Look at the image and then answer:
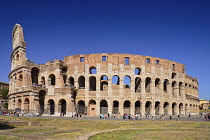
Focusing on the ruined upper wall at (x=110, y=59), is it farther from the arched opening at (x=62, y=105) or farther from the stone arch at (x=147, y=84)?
the arched opening at (x=62, y=105)

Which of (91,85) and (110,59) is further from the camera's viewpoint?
(91,85)

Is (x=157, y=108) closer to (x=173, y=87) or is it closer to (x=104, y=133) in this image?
(x=173, y=87)

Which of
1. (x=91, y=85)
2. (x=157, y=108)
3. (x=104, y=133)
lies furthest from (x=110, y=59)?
(x=104, y=133)

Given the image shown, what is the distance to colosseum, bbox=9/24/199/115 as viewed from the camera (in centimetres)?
3834

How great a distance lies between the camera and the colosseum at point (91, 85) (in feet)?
126

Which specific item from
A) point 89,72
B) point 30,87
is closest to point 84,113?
point 89,72

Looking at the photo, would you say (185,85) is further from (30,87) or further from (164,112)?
(30,87)

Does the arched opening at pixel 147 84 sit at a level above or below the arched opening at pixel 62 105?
above

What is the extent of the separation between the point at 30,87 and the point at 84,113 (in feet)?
34.7

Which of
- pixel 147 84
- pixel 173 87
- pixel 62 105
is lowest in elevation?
pixel 62 105

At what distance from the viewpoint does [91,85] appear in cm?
4509

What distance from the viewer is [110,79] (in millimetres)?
40281

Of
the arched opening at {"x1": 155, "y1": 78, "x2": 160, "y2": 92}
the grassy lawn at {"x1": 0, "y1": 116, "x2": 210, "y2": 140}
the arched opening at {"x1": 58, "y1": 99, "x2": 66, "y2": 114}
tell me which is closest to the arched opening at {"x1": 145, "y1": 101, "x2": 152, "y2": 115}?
the arched opening at {"x1": 155, "y1": 78, "x2": 160, "y2": 92}

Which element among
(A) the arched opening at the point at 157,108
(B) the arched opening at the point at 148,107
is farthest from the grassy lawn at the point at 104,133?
(A) the arched opening at the point at 157,108
